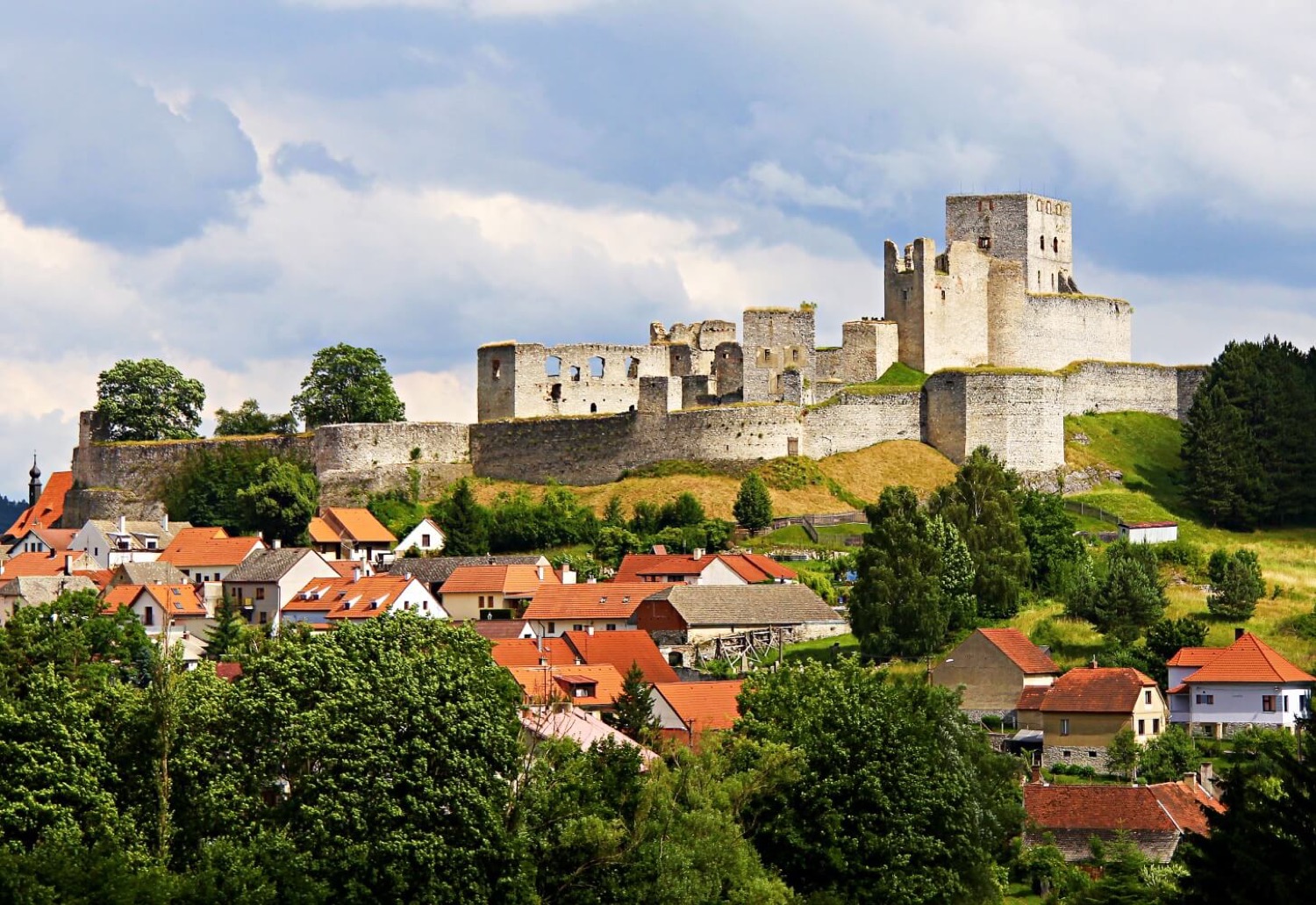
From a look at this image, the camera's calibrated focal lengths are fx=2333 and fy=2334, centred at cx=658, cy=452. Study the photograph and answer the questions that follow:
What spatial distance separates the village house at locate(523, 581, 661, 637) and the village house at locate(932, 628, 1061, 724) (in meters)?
11.8

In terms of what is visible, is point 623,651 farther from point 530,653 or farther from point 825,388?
point 825,388

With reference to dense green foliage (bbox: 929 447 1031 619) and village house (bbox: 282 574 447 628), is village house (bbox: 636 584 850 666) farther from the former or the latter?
village house (bbox: 282 574 447 628)

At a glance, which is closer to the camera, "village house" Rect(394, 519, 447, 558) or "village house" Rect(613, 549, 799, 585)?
"village house" Rect(613, 549, 799, 585)

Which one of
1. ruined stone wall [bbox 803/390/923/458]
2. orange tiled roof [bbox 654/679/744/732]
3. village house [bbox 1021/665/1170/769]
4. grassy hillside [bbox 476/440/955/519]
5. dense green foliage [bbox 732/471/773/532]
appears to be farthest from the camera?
ruined stone wall [bbox 803/390/923/458]

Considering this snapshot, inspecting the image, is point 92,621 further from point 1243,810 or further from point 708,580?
point 1243,810

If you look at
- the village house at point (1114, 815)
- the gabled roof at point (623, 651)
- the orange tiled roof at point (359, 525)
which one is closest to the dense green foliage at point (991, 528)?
the gabled roof at point (623, 651)

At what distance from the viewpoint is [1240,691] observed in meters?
61.6

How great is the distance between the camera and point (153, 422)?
102 metres

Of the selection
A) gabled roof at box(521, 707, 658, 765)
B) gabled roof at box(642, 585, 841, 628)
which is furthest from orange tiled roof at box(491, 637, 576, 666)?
gabled roof at box(521, 707, 658, 765)

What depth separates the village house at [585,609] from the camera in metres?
73.1

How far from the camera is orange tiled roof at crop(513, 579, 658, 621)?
7350 centimetres

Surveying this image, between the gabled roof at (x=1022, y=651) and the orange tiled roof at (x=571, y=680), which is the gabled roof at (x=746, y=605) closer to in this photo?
the gabled roof at (x=1022, y=651)

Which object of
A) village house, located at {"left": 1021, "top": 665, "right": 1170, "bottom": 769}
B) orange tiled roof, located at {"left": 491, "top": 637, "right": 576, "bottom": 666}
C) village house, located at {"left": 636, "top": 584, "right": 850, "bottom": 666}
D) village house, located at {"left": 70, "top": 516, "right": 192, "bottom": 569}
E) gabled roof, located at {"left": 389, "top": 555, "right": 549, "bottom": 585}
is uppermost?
village house, located at {"left": 70, "top": 516, "right": 192, "bottom": 569}

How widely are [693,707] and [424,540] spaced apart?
103 feet
